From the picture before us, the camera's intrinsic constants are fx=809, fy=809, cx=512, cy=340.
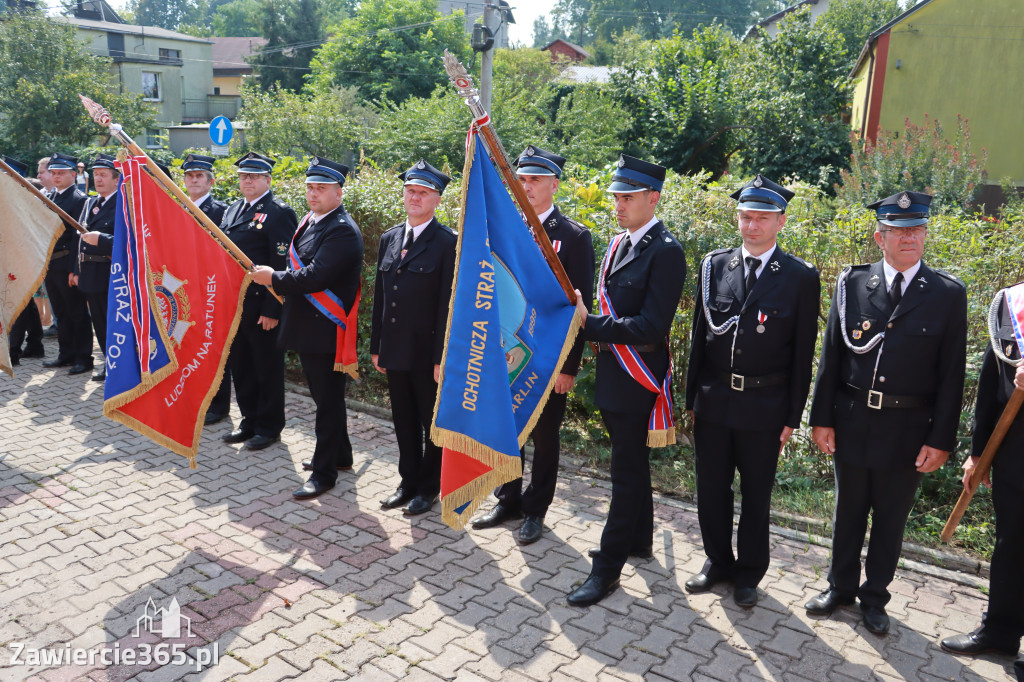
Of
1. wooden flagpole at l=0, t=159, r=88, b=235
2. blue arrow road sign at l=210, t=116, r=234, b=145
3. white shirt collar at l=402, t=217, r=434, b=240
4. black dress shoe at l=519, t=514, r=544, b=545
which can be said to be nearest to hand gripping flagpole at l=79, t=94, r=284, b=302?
white shirt collar at l=402, t=217, r=434, b=240

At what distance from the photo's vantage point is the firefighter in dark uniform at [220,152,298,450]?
6293 mm

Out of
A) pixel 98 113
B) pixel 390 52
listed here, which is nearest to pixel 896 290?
pixel 98 113

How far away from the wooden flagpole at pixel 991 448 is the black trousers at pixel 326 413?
371 cm

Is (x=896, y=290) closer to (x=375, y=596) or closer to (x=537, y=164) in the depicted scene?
(x=537, y=164)

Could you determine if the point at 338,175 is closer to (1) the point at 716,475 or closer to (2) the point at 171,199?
(2) the point at 171,199

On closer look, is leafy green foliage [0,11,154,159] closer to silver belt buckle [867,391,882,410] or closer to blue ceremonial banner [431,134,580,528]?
blue ceremonial banner [431,134,580,528]

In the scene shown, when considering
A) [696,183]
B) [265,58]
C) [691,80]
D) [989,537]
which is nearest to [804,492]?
[989,537]

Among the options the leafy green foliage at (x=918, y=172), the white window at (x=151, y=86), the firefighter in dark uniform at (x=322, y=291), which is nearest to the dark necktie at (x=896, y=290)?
the firefighter in dark uniform at (x=322, y=291)

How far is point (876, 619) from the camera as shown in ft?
12.7

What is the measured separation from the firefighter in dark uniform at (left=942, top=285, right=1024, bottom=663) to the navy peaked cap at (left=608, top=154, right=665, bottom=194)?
1665 millimetres

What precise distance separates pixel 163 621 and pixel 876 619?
11.2ft

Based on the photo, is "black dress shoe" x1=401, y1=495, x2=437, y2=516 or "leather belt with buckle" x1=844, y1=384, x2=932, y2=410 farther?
"black dress shoe" x1=401, y1=495, x2=437, y2=516

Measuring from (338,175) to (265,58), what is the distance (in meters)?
51.9

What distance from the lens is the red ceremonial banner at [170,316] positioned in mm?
5207
